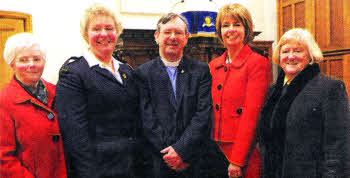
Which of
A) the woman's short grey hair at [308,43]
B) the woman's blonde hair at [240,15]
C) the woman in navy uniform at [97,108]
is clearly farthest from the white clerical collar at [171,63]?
the woman's short grey hair at [308,43]

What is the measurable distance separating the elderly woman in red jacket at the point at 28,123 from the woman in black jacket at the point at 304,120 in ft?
3.98

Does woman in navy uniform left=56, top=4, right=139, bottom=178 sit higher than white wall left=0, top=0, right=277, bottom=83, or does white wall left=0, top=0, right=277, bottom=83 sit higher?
white wall left=0, top=0, right=277, bottom=83

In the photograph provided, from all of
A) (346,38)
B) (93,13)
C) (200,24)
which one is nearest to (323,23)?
(346,38)

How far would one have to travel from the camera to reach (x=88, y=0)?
506cm

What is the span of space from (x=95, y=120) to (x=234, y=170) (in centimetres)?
88

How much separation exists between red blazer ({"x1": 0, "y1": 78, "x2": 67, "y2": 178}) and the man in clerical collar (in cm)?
52

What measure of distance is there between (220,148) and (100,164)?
0.77 meters

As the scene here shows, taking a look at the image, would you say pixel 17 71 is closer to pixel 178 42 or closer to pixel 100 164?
pixel 100 164

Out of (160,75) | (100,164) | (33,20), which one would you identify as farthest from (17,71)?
(33,20)

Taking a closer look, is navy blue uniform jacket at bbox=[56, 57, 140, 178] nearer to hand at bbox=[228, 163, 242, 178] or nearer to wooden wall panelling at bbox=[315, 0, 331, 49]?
hand at bbox=[228, 163, 242, 178]

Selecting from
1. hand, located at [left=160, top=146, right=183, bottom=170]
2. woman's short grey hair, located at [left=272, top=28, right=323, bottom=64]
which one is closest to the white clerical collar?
hand, located at [left=160, top=146, right=183, bottom=170]

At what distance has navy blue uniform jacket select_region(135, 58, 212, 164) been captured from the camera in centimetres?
174

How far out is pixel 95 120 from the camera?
5.22ft

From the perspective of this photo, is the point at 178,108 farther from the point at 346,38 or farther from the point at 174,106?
the point at 346,38
